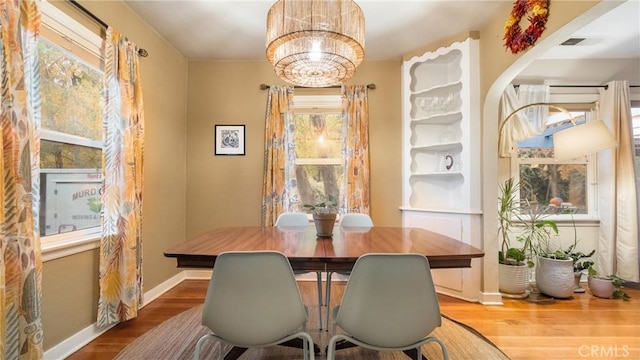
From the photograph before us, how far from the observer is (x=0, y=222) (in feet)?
4.43

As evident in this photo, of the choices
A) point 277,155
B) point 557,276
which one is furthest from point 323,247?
point 557,276

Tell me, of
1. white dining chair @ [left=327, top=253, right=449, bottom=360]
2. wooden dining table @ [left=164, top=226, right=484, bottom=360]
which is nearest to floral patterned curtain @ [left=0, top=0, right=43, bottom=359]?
wooden dining table @ [left=164, top=226, right=484, bottom=360]

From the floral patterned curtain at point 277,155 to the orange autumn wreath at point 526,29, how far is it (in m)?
2.22

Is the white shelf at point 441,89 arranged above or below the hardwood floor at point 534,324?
above

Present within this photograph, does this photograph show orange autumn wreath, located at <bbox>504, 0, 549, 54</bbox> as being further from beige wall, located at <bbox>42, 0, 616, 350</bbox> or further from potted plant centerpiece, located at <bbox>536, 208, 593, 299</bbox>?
potted plant centerpiece, located at <bbox>536, 208, 593, 299</bbox>

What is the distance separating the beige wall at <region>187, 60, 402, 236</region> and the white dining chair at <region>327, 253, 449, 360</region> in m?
2.41

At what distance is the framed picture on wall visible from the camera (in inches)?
139

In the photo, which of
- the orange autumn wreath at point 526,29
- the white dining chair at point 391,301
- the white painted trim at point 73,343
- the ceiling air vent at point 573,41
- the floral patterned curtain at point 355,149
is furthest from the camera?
the floral patterned curtain at point 355,149

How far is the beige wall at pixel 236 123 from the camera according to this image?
3.48 metres

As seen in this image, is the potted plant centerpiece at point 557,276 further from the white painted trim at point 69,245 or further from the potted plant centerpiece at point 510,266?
the white painted trim at point 69,245

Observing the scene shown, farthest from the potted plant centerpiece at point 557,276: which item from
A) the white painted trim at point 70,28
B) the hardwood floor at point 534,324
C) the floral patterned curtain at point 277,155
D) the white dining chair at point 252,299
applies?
the white painted trim at point 70,28

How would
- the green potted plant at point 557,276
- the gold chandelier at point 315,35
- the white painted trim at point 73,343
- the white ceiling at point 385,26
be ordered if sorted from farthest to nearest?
the green potted plant at point 557,276 → the white ceiling at point 385,26 → the white painted trim at point 73,343 → the gold chandelier at point 315,35

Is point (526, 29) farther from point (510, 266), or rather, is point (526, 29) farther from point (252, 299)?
point (252, 299)

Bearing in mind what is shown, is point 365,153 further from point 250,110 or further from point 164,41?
point 164,41
